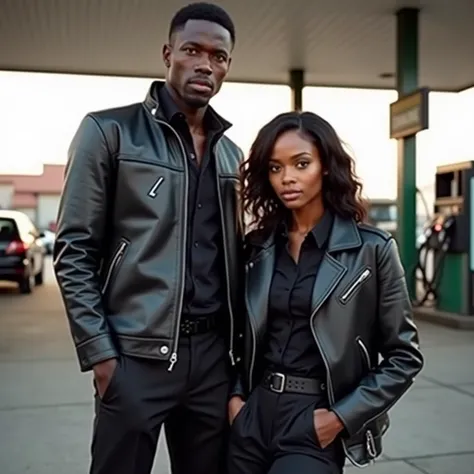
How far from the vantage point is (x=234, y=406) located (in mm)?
2424

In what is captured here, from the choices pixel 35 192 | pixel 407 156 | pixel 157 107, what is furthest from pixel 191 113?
pixel 35 192

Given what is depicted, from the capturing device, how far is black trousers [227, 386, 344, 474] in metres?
2.23

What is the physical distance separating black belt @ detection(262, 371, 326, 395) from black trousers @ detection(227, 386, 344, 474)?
0.05 feet

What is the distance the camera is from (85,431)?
491 centimetres

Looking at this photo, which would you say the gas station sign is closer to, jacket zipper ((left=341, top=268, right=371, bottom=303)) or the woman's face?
the woman's face

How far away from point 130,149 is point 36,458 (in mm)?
2700

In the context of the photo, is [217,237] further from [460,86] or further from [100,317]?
[460,86]

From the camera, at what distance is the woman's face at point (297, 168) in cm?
239

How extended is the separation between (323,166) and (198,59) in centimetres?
52

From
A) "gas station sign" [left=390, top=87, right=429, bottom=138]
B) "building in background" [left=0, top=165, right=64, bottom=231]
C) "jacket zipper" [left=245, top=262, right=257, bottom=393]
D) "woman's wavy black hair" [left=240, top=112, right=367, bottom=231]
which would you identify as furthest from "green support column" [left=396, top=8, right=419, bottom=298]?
"building in background" [left=0, top=165, right=64, bottom=231]

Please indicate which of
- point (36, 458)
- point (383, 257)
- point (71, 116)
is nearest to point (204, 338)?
point (383, 257)

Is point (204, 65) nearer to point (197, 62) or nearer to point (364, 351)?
point (197, 62)

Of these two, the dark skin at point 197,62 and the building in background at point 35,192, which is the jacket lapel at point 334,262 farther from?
the building in background at point 35,192

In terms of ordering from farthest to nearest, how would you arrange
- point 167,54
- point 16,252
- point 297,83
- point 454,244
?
1. point 297,83
2. point 16,252
3. point 454,244
4. point 167,54
